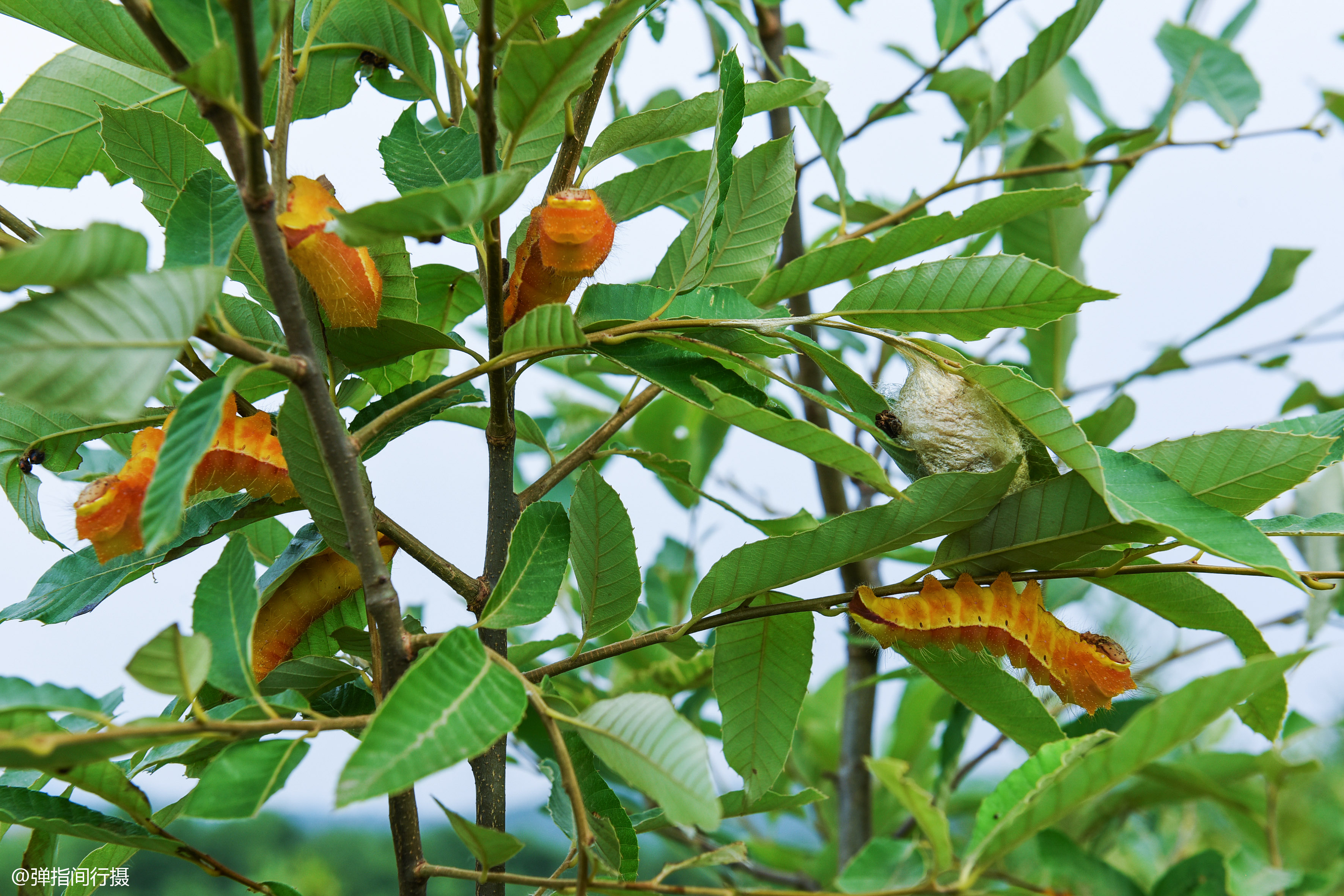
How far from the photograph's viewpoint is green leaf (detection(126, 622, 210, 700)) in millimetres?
330

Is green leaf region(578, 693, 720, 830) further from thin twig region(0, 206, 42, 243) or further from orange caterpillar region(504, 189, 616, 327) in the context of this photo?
thin twig region(0, 206, 42, 243)

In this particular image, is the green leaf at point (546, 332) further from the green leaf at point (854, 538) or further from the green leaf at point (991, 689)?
the green leaf at point (991, 689)

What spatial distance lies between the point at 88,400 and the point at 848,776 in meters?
0.88

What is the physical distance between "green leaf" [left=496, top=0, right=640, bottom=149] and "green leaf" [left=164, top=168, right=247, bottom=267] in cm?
12

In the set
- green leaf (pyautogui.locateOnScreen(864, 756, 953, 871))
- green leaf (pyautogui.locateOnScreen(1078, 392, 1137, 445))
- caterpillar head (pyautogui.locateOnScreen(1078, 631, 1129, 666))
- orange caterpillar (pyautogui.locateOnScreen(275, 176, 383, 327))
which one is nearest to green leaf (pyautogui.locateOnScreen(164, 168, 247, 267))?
orange caterpillar (pyautogui.locateOnScreen(275, 176, 383, 327))

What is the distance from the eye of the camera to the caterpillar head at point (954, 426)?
1.54 feet

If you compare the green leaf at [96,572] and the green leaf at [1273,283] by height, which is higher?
the green leaf at [1273,283]

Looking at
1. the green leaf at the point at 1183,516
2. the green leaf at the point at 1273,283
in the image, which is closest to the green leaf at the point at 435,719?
the green leaf at the point at 1183,516

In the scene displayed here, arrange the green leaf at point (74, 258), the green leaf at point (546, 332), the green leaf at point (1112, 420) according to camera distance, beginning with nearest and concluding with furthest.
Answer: the green leaf at point (74, 258), the green leaf at point (546, 332), the green leaf at point (1112, 420)

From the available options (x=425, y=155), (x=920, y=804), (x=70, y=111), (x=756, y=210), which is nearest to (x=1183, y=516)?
(x=920, y=804)

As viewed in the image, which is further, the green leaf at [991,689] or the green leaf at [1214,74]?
the green leaf at [1214,74]

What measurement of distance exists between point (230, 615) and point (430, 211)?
194 millimetres

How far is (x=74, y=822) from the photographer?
1.42 ft

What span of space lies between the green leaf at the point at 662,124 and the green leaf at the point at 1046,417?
0.65 ft
